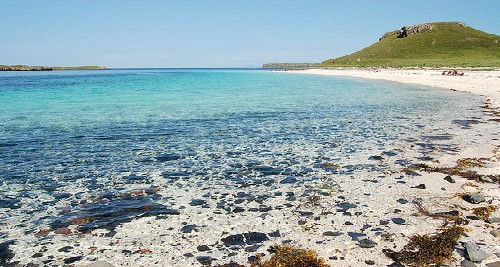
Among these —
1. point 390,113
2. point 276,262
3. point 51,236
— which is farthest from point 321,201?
point 390,113

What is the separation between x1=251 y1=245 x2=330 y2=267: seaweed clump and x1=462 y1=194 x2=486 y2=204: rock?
439 centimetres

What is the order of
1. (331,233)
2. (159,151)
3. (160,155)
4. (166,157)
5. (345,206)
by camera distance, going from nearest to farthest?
(331,233), (345,206), (166,157), (160,155), (159,151)

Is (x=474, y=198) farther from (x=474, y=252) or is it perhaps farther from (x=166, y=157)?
(x=166, y=157)

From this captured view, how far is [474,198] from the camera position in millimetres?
7945

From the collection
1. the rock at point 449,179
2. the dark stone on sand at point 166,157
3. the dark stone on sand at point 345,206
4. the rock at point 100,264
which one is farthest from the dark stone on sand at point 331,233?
the dark stone on sand at point 166,157

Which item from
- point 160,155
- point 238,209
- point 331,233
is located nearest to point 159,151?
point 160,155

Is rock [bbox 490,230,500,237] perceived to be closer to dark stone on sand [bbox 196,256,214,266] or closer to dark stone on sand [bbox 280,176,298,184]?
dark stone on sand [bbox 280,176,298,184]

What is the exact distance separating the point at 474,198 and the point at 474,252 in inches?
105

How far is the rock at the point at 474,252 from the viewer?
5.60m

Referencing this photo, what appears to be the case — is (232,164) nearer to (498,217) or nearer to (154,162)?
(154,162)

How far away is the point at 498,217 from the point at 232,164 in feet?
24.0

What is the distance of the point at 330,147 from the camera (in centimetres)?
1409

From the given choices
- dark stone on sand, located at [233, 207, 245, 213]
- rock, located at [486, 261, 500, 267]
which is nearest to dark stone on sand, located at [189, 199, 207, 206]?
dark stone on sand, located at [233, 207, 245, 213]

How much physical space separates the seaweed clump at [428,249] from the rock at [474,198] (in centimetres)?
169
